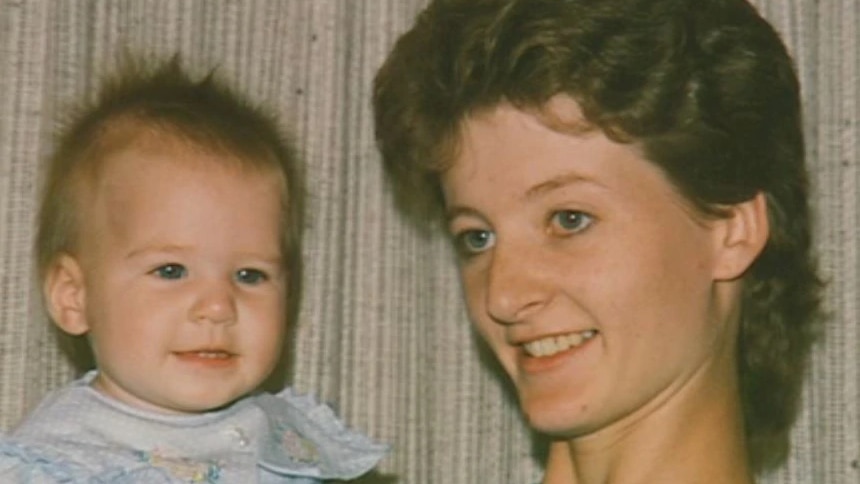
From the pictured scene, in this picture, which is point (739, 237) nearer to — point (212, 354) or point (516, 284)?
point (516, 284)

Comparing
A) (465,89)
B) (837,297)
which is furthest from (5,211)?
(837,297)

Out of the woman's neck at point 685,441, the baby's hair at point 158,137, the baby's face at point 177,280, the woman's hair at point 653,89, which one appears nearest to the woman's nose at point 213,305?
the baby's face at point 177,280

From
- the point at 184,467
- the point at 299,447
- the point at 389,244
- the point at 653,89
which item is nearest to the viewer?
the point at 653,89

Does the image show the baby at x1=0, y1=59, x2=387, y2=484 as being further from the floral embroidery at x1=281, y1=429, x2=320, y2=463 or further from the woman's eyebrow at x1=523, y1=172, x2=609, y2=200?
the woman's eyebrow at x1=523, y1=172, x2=609, y2=200

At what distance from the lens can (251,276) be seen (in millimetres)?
1734

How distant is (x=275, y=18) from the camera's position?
6.56 feet

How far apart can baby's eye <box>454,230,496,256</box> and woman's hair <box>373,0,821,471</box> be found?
68 mm

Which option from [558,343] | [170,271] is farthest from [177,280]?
[558,343]

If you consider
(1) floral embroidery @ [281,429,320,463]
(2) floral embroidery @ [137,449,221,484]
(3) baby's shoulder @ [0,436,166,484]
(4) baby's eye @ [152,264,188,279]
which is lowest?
(1) floral embroidery @ [281,429,320,463]

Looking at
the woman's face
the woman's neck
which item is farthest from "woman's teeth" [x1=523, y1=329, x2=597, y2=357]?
the woman's neck

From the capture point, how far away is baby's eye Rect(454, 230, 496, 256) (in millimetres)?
1684

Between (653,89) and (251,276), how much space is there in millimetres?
443

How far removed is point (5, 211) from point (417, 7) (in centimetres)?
51

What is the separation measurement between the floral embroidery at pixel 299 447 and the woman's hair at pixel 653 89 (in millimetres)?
302
